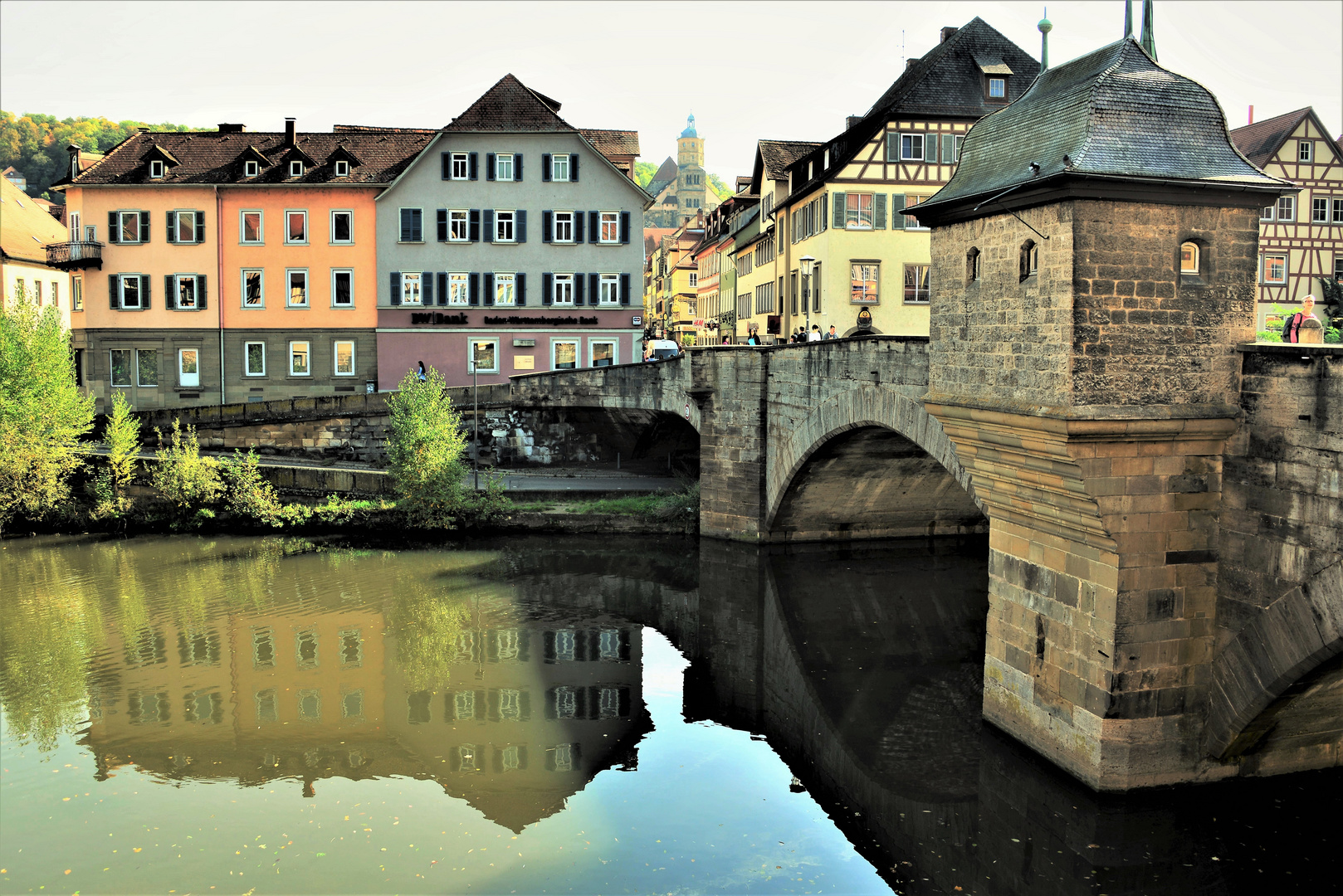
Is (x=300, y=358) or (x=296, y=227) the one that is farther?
Answer: (x=300, y=358)

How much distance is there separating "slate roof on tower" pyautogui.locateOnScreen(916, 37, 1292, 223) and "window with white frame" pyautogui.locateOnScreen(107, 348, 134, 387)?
38.7m

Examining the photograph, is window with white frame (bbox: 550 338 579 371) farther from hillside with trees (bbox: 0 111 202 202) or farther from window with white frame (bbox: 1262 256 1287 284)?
hillside with trees (bbox: 0 111 202 202)

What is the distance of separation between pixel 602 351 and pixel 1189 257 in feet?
104

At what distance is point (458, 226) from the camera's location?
4191cm

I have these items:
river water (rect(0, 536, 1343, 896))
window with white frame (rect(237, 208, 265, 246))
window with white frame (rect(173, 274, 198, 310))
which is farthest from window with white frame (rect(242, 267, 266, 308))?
river water (rect(0, 536, 1343, 896))

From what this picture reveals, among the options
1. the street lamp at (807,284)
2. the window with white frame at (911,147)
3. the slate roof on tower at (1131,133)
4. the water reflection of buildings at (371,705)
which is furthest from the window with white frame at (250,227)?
the slate roof on tower at (1131,133)

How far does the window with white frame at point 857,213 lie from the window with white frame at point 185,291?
24.0 meters

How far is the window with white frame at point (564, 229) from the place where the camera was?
4203cm

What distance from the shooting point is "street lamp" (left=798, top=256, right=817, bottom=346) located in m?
29.9

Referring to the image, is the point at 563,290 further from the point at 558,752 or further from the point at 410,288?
the point at 558,752

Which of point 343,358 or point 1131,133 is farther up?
point 1131,133

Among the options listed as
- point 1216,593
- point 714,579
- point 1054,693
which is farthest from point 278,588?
point 1216,593

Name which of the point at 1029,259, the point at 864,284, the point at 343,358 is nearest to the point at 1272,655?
the point at 1029,259

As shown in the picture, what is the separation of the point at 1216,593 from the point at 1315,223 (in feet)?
108
